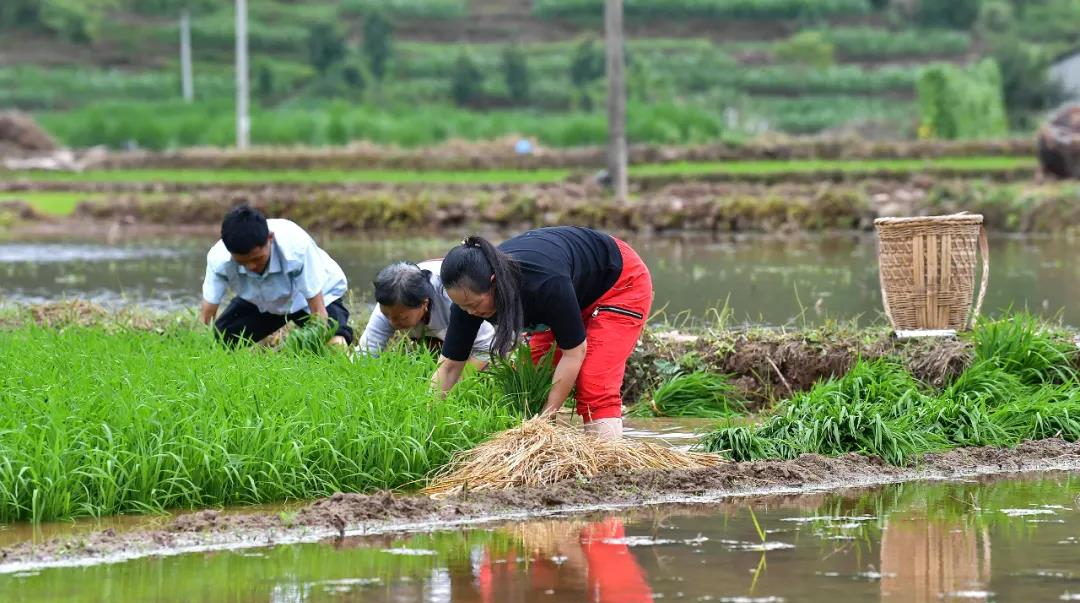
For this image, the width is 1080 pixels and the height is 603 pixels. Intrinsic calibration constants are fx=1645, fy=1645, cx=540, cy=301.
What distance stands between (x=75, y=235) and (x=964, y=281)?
820 inches

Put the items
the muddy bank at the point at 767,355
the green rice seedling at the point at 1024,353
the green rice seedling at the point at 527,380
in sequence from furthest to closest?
the muddy bank at the point at 767,355 → the green rice seedling at the point at 1024,353 → the green rice seedling at the point at 527,380

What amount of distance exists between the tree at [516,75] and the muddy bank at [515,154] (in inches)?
750

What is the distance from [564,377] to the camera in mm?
7148

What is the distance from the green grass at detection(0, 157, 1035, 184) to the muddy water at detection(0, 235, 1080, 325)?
7.28 metres

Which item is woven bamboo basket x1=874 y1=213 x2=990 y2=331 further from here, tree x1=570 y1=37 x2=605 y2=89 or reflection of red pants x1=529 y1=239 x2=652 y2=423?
tree x1=570 y1=37 x2=605 y2=89

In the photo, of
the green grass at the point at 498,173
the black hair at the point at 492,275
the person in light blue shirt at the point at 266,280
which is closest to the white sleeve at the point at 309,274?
the person in light blue shirt at the point at 266,280

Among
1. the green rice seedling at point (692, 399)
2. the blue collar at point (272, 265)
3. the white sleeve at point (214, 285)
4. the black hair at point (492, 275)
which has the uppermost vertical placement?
the black hair at point (492, 275)

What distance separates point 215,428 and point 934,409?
11.3ft

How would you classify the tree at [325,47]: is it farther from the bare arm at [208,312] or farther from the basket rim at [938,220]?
the basket rim at [938,220]

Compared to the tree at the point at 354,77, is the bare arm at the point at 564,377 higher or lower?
higher

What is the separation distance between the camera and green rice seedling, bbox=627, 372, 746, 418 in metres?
9.13

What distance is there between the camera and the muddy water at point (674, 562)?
5.27 meters

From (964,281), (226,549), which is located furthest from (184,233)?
(226,549)

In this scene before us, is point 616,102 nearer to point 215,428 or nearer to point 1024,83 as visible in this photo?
point 215,428
